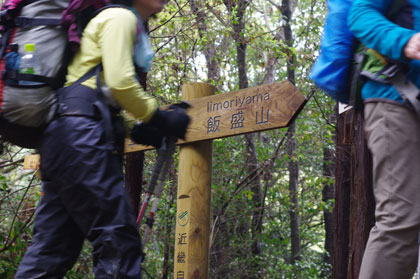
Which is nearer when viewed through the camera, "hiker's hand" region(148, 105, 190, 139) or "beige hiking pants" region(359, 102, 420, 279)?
"beige hiking pants" region(359, 102, 420, 279)

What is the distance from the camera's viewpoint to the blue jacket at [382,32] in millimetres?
2102

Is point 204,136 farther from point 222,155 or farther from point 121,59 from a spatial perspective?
point 222,155

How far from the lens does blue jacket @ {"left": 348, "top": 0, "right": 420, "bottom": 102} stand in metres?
2.10

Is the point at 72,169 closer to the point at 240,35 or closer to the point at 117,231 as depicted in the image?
the point at 117,231

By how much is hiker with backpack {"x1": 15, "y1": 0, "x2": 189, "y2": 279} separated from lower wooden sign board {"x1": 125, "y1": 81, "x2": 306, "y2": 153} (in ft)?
3.79

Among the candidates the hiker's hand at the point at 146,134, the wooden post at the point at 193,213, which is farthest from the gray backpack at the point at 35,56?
the wooden post at the point at 193,213

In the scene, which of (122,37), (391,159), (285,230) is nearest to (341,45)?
(391,159)

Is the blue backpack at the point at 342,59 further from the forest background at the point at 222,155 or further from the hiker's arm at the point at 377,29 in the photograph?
the forest background at the point at 222,155

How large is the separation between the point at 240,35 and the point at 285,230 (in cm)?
588

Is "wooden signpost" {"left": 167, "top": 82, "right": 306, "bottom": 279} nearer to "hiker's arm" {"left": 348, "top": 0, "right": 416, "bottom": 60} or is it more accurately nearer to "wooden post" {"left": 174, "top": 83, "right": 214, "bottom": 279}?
"wooden post" {"left": 174, "top": 83, "right": 214, "bottom": 279}

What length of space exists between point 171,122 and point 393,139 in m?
1.00

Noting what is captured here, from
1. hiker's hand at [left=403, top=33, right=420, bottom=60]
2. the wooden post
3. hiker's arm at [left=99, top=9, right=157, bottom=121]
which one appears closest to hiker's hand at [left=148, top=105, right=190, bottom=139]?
hiker's arm at [left=99, top=9, right=157, bottom=121]

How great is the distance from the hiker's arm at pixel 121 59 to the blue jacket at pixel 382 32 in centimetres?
104

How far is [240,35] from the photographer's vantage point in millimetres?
8461
